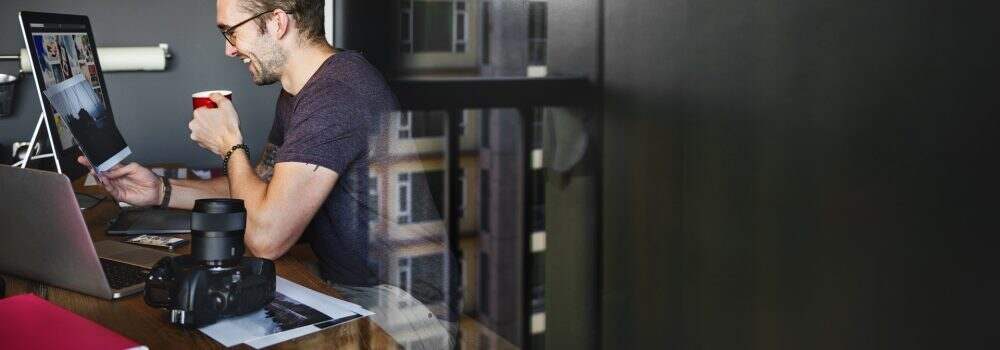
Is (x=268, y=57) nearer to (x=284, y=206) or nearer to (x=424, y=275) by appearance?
(x=284, y=206)

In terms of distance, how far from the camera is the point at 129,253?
61.1 inches

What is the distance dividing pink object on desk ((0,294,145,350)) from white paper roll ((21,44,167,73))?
1.54 metres

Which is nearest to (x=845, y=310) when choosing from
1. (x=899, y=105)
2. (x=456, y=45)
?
(x=899, y=105)

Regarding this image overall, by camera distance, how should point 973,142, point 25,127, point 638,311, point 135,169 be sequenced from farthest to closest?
point 25,127 < point 638,311 < point 135,169 < point 973,142

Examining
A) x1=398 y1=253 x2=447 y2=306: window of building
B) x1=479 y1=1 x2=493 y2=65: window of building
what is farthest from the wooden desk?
x1=479 y1=1 x2=493 y2=65: window of building

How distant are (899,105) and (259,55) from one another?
1.10 m

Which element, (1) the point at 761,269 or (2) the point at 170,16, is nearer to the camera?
(1) the point at 761,269

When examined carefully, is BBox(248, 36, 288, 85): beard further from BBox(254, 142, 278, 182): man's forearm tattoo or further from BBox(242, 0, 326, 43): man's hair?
BBox(254, 142, 278, 182): man's forearm tattoo

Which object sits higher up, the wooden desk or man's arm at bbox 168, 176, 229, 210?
man's arm at bbox 168, 176, 229, 210

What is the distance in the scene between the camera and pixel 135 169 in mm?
1773

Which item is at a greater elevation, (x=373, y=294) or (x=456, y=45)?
(x=456, y=45)

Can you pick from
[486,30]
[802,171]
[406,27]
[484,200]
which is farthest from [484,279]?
[802,171]

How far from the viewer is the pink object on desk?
3.35 ft

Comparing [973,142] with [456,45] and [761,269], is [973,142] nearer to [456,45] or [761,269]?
[761,269]
